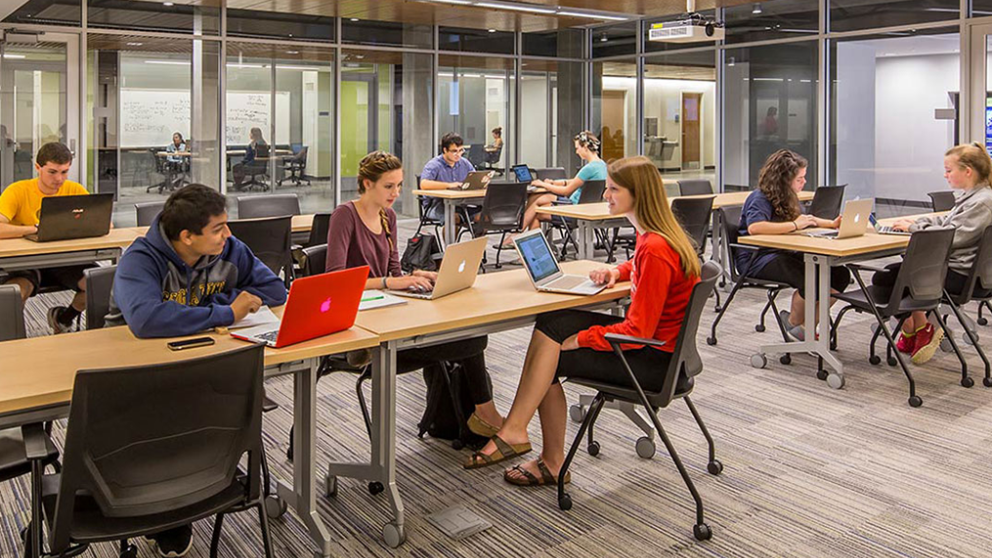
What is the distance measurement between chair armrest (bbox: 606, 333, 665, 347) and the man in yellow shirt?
3639mm

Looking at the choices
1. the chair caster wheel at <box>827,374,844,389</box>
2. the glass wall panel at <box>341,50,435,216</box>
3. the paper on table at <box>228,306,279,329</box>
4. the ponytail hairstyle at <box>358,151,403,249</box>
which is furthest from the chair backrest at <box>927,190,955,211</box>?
the glass wall panel at <box>341,50,435,216</box>

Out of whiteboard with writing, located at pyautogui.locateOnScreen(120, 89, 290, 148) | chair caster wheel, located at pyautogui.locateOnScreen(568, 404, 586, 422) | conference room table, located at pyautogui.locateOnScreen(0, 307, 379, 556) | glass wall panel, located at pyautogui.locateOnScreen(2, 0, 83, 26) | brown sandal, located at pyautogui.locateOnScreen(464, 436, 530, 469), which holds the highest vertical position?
glass wall panel, located at pyautogui.locateOnScreen(2, 0, 83, 26)

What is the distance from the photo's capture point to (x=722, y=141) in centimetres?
1241

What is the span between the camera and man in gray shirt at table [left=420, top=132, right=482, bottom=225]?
923 centimetres

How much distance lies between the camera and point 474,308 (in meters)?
3.45

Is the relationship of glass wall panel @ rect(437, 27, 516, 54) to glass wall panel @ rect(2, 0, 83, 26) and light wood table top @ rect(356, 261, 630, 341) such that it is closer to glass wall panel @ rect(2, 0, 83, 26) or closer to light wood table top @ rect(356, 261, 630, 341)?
glass wall panel @ rect(2, 0, 83, 26)

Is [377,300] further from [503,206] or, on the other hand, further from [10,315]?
[503,206]

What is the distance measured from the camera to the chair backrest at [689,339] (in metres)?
3.20

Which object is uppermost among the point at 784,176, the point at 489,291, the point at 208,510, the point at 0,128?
the point at 0,128

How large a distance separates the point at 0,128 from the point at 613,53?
8619mm

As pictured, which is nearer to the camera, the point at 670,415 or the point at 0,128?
the point at 670,415

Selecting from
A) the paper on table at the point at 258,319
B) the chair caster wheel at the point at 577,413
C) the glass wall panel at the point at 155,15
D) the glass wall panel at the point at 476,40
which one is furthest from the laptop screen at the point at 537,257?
the glass wall panel at the point at 476,40

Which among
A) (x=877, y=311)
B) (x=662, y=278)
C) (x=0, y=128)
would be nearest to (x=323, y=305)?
(x=662, y=278)

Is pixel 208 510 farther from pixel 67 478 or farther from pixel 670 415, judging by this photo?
pixel 670 415
